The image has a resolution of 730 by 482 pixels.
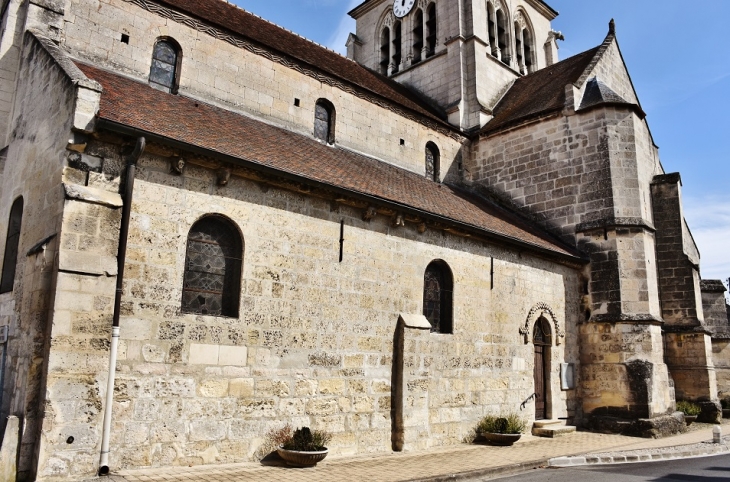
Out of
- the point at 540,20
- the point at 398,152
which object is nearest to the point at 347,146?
the point at 398,152

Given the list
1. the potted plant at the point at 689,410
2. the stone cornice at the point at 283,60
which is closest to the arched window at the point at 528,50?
the stone cornice at the point at 283,60

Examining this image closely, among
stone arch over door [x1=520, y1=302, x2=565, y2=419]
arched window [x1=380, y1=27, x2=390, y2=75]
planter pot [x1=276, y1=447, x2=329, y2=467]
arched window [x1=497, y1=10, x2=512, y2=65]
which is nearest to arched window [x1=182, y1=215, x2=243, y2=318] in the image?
planter pot [x1=276, y1=447, x2=329, y2=467]

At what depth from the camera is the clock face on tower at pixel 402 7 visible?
2292cm

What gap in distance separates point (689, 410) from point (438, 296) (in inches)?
343

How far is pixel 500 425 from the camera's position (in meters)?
11.5

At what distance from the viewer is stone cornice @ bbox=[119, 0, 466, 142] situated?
12.2 meters

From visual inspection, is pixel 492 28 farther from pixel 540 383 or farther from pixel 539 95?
pixel 540 383

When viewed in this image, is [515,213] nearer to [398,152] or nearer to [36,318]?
[398,152]

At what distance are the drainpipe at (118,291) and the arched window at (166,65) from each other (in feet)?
15.2

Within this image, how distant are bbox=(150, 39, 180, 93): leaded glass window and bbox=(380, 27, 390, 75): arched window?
12600 mm

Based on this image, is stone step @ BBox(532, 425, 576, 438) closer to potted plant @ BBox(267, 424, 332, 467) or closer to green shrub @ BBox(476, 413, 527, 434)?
green shrub @ BBox(476, 413, 527, 434)

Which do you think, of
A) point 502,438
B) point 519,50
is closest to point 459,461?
point 502,438

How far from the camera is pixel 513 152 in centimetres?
1728

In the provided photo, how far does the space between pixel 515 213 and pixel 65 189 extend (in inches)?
493
